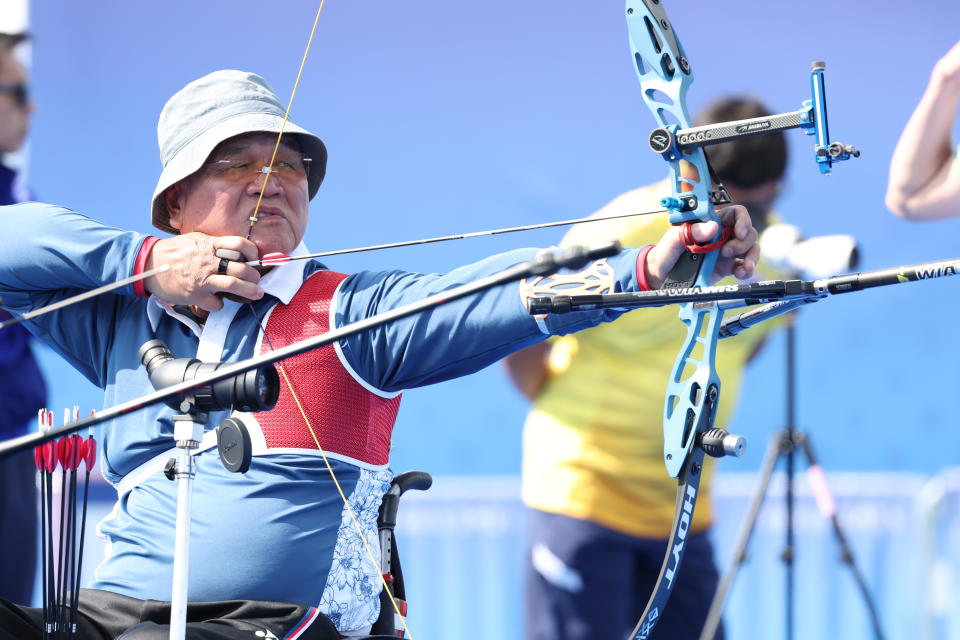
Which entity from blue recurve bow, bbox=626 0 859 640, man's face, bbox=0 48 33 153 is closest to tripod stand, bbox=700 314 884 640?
blue recurve bow, bbox=626 0 859 640

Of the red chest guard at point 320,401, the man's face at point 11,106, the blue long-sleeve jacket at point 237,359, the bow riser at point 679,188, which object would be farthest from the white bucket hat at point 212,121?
the man's face at point 11,106

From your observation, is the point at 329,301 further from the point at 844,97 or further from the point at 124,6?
the point at 124,6

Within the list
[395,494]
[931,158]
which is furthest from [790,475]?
[395,494]

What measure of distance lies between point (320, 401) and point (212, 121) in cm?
53

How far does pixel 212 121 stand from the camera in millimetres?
2062

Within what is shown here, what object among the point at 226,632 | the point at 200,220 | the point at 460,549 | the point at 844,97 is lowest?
the point at 226,632

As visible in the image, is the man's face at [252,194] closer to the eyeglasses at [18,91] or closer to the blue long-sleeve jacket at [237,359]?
the blue long-sleeve jacket at [237,359]

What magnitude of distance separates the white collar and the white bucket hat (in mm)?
204

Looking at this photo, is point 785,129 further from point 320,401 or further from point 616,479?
point 616,479

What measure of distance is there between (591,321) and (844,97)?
6.83 ft

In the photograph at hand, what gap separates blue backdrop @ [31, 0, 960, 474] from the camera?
136 inches

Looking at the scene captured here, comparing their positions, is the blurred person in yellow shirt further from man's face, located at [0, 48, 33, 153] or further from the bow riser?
man's face, located at [0, 48, 33, 153]

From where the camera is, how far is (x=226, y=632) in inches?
64.1

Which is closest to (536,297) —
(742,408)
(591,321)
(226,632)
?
(591,321)
